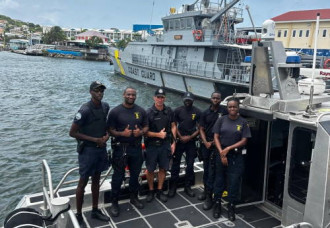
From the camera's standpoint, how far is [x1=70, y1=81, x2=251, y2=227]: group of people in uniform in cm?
391

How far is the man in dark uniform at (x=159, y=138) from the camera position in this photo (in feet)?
15.0

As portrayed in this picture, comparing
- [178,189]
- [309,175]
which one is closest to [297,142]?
[309,175]

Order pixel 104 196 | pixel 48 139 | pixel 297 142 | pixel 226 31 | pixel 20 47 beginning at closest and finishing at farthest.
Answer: pixel 297 142 < pixel 104 196 < pixel 48 139 < pixel 226 31 < pixel 20 47

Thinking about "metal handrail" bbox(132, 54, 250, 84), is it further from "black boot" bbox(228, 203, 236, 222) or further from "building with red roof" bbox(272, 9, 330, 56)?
"building with red roof" bbox(272, 9, 330, 56)

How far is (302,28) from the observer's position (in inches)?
1875

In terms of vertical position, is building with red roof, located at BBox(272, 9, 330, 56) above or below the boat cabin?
above

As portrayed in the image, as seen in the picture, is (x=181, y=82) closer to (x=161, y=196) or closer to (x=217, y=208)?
(x=161, y=196)

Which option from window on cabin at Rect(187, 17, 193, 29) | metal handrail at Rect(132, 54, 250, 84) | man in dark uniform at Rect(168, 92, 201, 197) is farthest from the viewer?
window on cabin at Rect(187, 17, 193, 29)

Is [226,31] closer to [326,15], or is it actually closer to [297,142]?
[297,142]

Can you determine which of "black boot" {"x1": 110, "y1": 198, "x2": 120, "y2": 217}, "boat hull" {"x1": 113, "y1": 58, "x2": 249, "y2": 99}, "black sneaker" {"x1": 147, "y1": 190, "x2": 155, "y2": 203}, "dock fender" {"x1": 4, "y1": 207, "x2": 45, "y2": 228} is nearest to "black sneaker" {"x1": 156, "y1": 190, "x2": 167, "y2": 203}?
"black sneaker" {"x1": 147, "y1": 190, "x2": 155, "y2": 203}

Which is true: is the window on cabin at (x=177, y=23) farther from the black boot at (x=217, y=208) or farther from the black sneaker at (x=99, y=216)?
the black sneaker at (x=99, y=216)

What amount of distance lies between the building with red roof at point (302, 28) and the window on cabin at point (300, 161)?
4535 cm

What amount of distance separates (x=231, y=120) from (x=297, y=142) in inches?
36.4

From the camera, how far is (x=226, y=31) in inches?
933
